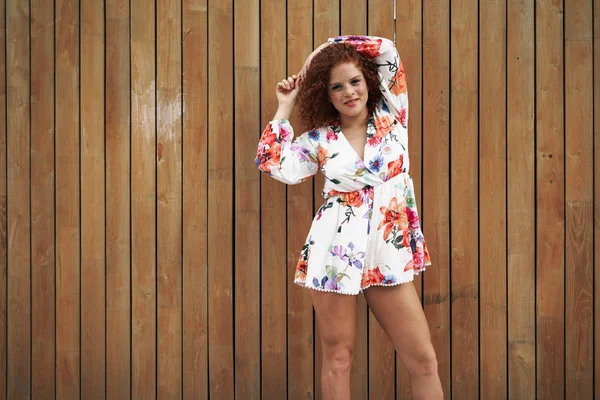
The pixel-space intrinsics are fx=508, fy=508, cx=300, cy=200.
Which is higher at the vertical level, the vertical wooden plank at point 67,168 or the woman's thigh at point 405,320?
the vertical wooden plank at point 67,168

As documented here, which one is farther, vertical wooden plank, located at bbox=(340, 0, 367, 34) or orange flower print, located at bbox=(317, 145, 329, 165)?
vertical wooden plank, located at bbox=(340, 0, 367, 34)

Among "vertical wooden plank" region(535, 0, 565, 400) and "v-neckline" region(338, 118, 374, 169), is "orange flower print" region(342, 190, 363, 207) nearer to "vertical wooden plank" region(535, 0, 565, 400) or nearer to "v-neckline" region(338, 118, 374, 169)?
"v-neckline" region(338, 118, 374, 169)

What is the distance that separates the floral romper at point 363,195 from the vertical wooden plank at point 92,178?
972 mm

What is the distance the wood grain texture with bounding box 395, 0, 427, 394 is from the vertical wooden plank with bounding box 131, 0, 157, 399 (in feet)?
4.01

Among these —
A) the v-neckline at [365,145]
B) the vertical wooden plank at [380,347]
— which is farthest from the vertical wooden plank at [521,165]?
the v-neckline at [365,145]

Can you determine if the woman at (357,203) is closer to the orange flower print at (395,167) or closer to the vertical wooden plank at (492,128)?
the orange flower print at (395,167)

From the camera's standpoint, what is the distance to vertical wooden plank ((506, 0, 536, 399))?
96.7 inches

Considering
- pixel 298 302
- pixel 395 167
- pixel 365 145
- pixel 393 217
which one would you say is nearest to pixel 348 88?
pixel 365 145

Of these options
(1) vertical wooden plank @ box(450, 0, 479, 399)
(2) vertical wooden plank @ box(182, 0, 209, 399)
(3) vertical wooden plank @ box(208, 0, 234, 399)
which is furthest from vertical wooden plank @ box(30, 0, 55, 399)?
(1) vertical wooden plank @ box(450, 0, 479, 399)

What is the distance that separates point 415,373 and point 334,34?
1.58 meters

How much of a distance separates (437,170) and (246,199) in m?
0.94

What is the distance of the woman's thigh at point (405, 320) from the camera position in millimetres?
1951

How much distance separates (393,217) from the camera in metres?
1.98

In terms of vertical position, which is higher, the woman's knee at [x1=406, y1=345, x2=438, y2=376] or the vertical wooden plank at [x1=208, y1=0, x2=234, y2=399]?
the vertical wooden plank at [x1=208, y1=0, x2=234, y2=399]
